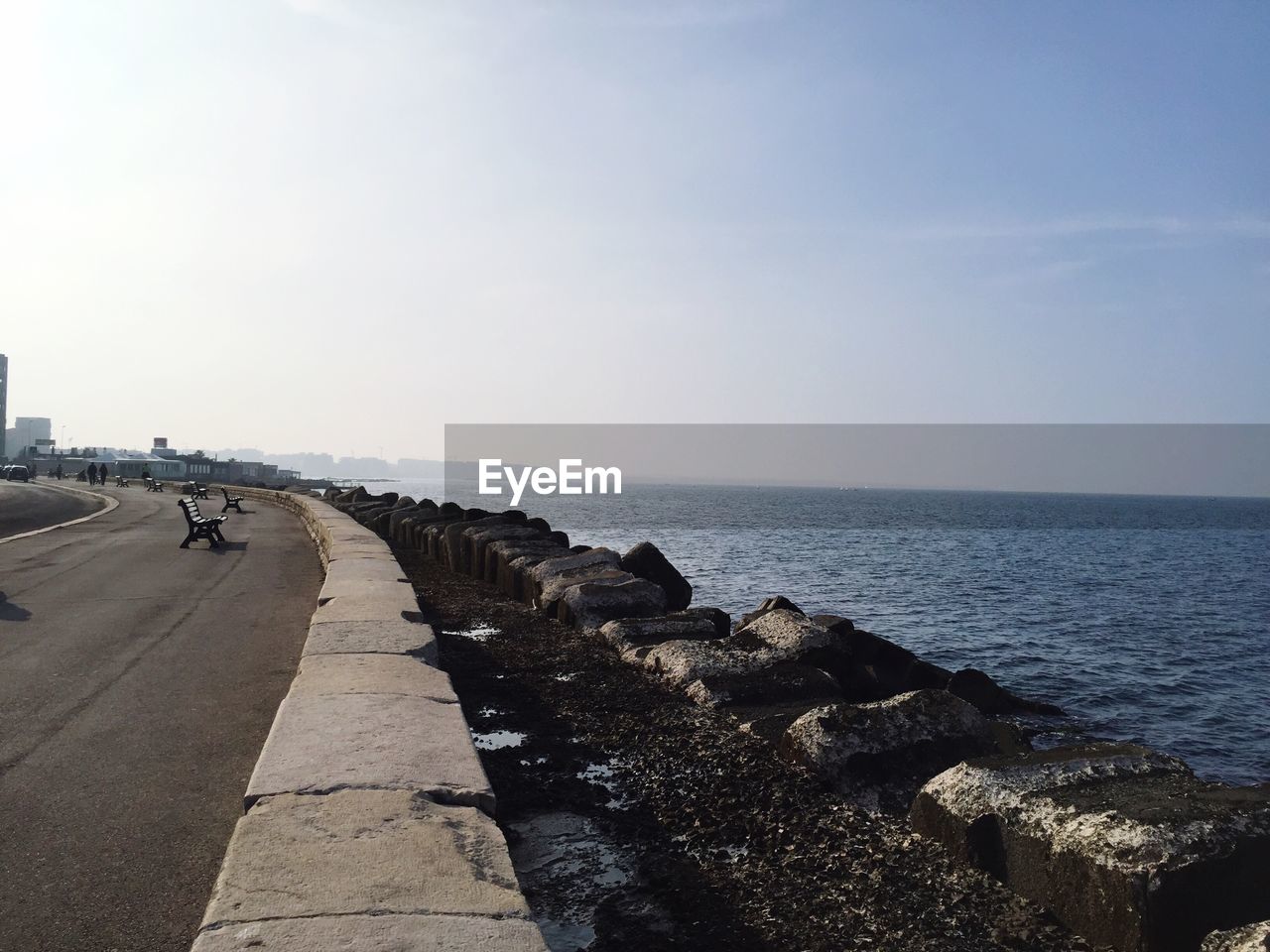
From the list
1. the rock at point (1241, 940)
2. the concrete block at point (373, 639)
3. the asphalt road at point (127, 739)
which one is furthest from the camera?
the concrete block at point (373, 639)

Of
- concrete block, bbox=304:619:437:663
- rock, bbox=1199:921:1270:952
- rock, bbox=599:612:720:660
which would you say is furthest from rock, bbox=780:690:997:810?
rock, bbox=599:612:720:660

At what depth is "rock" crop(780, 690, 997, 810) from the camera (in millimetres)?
4938

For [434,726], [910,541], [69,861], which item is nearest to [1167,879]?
[434,726]

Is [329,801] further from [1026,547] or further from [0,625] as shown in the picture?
[1026,547]

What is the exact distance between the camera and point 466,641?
29.0ft

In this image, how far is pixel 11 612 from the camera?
27.8ft

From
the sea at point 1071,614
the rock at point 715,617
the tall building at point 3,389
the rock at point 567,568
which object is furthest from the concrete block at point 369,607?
the tall building at point 3,389

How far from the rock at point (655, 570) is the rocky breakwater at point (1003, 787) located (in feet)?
13.8

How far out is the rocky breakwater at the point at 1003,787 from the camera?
3436 millimetres

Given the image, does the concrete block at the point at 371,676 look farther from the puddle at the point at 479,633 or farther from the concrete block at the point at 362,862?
the puddle at the point at 479,633

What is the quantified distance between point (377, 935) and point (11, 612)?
792 centimetres

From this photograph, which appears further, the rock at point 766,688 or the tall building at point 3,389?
the tall building at point 3,389

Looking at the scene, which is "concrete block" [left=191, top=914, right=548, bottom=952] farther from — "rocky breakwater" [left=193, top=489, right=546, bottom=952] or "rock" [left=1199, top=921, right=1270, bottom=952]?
"rock" [left=1199, top=921, right=1270, bottom=952]

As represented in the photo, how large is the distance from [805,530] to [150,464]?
67.4m
